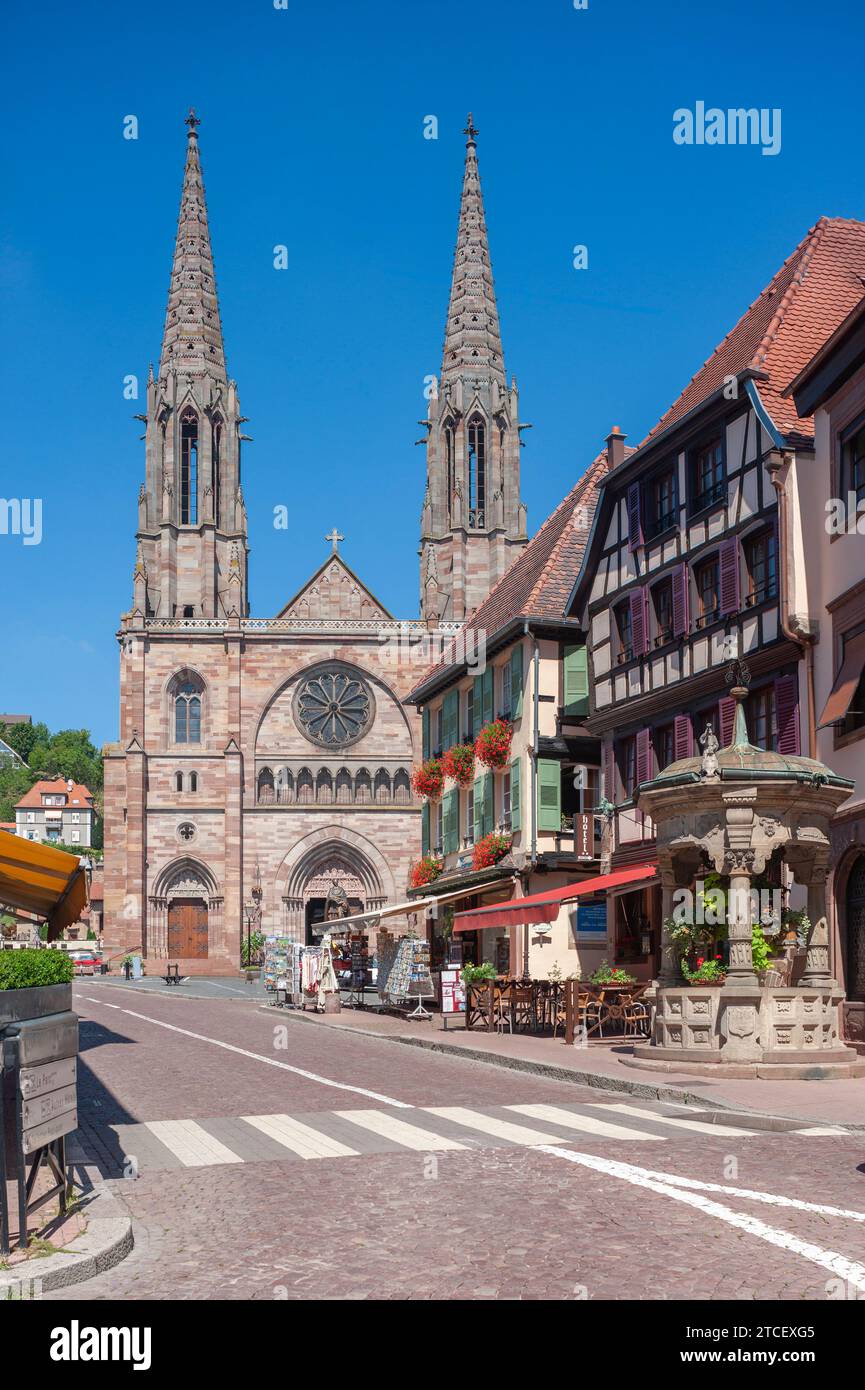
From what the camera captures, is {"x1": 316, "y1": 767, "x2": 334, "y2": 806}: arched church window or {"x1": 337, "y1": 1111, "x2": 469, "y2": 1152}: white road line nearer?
{"x1": 337, "y1": 1111, "x2": 469, "y2": 1152}: white road line

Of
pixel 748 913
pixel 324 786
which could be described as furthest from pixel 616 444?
pixel 324 786

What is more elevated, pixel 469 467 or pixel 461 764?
pixel 469 467

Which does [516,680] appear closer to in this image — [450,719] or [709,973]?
[450,719]

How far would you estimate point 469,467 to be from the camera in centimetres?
6831

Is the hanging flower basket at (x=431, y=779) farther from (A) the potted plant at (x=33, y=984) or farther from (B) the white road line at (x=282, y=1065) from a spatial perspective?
(A) the potted plant at (x=33, y=984)

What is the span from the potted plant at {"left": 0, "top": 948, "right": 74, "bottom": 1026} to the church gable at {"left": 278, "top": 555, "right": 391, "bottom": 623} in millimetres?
59440

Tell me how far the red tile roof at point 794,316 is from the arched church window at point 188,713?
40.6 meters

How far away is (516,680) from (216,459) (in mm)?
38048

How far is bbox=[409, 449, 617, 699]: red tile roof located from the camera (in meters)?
33.2

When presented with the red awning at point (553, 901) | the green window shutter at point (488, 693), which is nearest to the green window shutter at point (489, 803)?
the green window shutter at point (488, 693)

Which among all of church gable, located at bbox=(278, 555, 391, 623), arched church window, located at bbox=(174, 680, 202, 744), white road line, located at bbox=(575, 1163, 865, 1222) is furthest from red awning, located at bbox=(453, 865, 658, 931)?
church gable, located at bbox=(278, 555, 391, 623)

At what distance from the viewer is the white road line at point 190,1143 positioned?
10.8 meters

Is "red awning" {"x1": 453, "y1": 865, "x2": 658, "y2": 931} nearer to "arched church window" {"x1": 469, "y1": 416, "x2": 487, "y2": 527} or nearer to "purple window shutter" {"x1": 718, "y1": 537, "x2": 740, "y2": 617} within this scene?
"purple window shutter" {"x1": 718, "y1": 537, "x2": 740, "y2": 617}

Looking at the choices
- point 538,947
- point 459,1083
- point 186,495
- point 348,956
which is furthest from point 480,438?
point 459,1083
